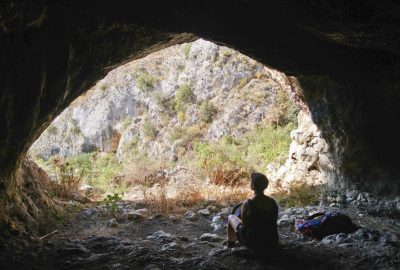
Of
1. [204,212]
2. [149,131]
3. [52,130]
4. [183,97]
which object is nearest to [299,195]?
[204,212]

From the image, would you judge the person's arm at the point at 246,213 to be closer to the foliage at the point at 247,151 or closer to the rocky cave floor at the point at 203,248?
the rocky cave floor at the point at 203,248

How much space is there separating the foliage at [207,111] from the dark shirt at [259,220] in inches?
499

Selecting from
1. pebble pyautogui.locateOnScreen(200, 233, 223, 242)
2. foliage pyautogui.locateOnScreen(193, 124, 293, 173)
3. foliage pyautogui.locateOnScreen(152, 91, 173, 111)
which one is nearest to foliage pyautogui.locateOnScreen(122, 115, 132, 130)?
foliage pyautogui.locateOnScreen(152, 91, 173, 111)

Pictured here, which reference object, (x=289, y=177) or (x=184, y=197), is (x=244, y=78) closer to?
(x=289, y=177)

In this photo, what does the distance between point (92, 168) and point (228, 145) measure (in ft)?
21.2

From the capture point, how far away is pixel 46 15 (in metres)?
4.43

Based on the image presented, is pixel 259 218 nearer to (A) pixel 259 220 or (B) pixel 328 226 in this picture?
(A) pixel 259 220

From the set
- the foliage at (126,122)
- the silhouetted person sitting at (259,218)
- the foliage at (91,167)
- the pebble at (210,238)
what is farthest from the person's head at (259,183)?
the foliage at (126,122)

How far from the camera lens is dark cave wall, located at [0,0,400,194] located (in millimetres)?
4188

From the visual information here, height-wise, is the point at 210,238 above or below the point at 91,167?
below

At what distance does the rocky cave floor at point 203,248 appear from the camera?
4.45 m

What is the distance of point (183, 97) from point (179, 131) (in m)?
2.35

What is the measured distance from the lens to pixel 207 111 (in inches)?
688

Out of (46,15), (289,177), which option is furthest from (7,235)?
(289,177)
